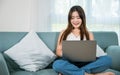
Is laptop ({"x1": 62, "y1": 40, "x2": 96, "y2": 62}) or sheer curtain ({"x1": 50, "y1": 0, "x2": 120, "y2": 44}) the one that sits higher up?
sheer curtain ({"x1": 50, "y1": 0, "x2": 120, "y2": 44})

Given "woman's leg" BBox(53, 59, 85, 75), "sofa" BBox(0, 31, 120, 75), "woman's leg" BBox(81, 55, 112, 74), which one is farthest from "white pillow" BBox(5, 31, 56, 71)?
"woman's leg" BBox(81, 55, 112, 74)

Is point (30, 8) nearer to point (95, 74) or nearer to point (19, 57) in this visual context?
point (19, 57)

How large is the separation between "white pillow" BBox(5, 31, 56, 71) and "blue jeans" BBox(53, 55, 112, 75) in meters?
0.30

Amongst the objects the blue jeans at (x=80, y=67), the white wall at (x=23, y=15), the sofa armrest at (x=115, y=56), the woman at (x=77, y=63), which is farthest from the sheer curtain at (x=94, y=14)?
the blue jeans at (x=80, y=67)

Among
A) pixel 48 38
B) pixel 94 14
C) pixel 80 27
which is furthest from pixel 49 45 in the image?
pixel 94 14

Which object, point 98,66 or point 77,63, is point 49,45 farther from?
Answer: point 98,66

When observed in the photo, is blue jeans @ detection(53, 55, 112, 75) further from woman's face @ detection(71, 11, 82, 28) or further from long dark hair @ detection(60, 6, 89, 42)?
woman's face @ detection(71, 11, 82, 28)

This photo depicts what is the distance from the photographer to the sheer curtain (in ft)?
9.63

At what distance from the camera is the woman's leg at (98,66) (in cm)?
206

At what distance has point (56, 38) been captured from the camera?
2.58 m

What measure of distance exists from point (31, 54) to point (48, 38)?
33 cm

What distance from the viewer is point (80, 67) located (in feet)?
7.02

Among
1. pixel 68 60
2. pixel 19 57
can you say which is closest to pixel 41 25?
pixel 19 57

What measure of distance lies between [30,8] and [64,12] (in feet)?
1.50
